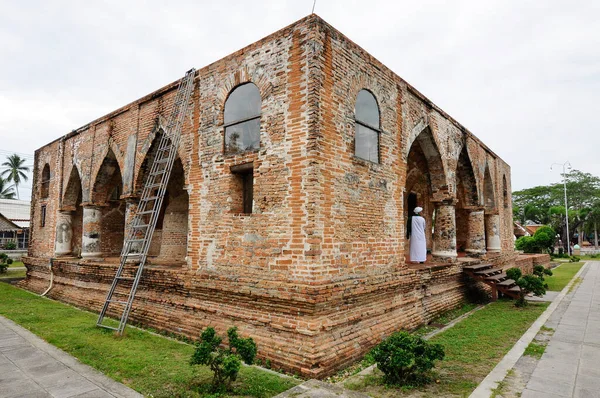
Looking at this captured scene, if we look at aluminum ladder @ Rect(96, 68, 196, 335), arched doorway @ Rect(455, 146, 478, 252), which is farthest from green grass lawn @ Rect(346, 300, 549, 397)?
aluminum ladder @ Rect(96, 68, 196, 335)

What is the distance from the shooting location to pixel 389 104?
8.00 meters

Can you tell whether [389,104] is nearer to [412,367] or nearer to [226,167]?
[226,167]

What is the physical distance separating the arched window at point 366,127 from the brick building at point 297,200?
0.04 metres

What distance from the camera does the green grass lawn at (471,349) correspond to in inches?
189

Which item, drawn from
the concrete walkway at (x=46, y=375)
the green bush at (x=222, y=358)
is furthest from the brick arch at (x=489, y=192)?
the concrete walkway at (x=46, y=375)

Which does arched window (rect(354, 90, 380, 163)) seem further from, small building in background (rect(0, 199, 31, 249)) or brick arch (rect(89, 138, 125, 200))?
small building in background (rect(0, 199, 31, 249))

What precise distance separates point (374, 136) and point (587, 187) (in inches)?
2031

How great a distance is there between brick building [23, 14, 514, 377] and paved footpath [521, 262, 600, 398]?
2.43 m

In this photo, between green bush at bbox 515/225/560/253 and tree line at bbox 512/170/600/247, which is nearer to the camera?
green bush at bbox 515/225/560/253

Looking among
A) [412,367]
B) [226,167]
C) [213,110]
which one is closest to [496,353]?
[412,367]

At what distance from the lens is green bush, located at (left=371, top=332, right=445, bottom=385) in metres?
4.80

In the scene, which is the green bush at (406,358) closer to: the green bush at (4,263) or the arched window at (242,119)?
the arched window at (242,119)

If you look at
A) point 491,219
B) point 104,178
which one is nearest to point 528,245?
point 491,219

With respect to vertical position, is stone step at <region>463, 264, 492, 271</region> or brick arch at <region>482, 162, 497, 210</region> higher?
brick arch at <region>482, 162, 497, 210</region>
